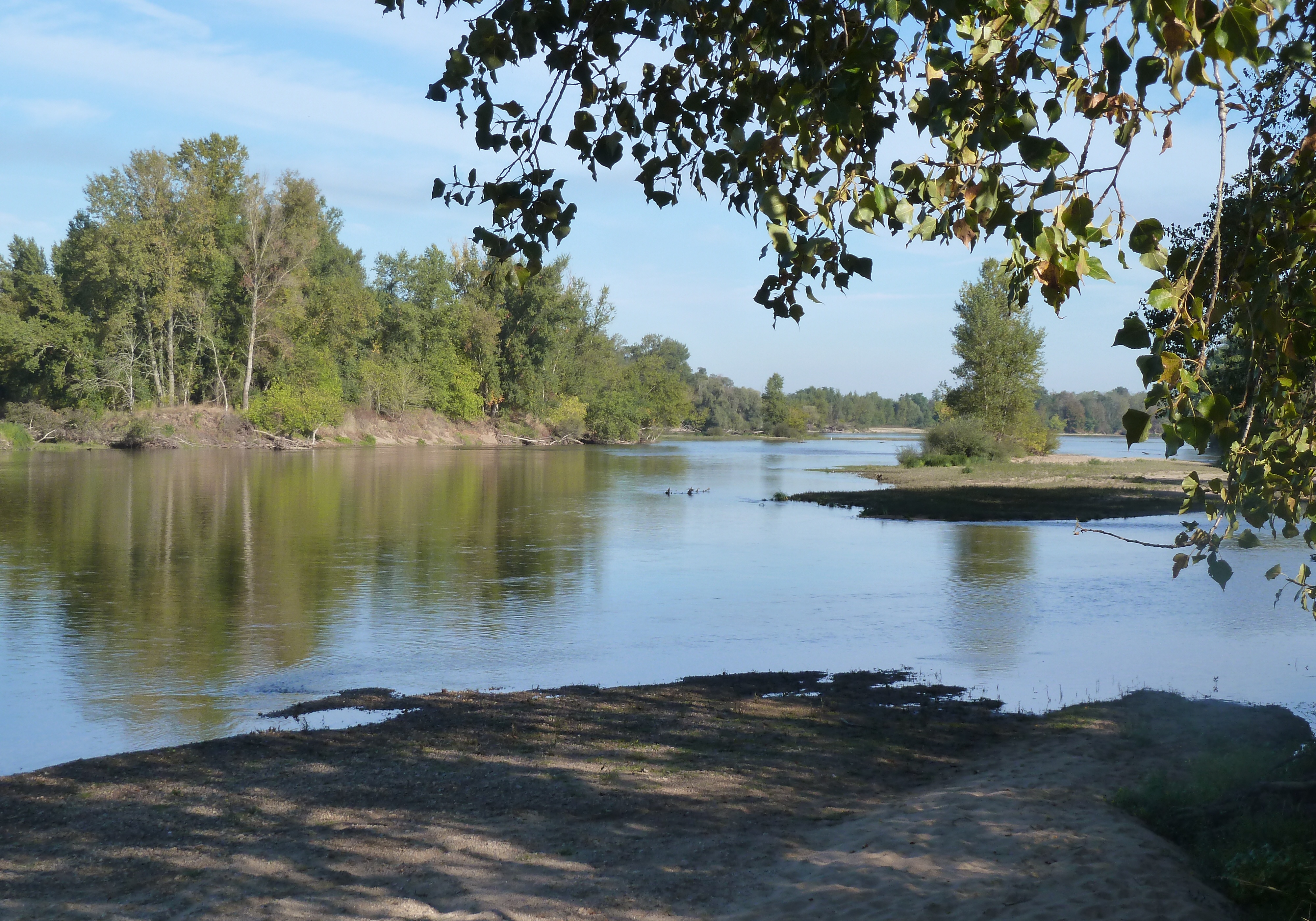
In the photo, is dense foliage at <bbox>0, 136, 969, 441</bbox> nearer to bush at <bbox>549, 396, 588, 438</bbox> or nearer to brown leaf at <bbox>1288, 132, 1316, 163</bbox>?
bush at <bbox>549, 396, 588, 438</bbox>

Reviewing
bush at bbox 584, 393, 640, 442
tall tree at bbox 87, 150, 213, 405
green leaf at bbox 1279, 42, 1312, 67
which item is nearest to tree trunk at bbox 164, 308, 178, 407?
tall tree at bbox 87, 150, 213, 405

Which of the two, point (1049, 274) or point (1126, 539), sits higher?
point (1049, 274)

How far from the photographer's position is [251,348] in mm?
60375

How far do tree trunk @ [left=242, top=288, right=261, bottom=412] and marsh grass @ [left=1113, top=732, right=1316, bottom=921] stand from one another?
60149mm

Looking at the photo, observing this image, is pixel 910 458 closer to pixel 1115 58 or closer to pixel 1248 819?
pixel 1248 819

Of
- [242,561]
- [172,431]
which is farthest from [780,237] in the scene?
Answer: [172,431]

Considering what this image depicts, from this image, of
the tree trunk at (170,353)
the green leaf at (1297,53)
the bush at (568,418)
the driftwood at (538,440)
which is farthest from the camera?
the bush at (568,418)

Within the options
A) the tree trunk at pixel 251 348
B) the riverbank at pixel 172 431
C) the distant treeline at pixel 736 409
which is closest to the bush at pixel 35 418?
the riverbank at pixel 172 431

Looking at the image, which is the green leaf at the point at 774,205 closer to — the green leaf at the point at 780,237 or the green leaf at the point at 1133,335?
the green leaf at the point at 780,237

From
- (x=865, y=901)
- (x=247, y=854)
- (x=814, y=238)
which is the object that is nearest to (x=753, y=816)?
(x=865, y=901)

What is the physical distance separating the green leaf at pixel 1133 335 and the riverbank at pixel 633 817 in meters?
3.87

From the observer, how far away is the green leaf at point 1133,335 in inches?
90.0

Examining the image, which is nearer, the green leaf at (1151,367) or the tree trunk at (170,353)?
the green leaf at (1151,367)

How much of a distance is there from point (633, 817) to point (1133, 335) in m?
5.42
